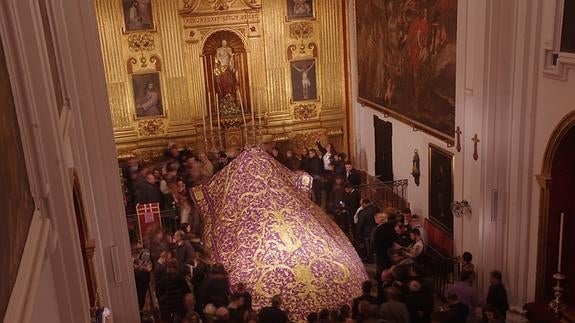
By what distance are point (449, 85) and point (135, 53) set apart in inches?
371

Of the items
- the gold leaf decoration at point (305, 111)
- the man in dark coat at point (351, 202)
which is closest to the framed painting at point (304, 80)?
the gold leaf decoration at point (305, 111)

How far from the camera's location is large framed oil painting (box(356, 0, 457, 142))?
1152 centimetres

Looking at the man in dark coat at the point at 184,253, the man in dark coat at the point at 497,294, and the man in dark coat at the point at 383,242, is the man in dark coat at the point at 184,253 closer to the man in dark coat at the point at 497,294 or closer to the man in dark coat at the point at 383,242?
the man in dark coat at the point at 383,242

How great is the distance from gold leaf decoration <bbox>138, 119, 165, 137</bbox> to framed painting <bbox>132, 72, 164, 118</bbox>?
6.8 inches

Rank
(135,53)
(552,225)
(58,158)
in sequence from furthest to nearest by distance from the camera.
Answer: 1. (135,53)
2. (552,225)
3. (58,158)

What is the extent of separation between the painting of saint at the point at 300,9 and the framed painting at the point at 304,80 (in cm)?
129

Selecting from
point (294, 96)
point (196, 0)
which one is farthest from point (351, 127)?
point (196, 0)

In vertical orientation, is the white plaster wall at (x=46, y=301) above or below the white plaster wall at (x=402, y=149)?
above

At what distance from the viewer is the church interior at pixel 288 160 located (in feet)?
12.9

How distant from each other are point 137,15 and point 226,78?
3.05 meters

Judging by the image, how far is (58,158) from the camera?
3.92 metres

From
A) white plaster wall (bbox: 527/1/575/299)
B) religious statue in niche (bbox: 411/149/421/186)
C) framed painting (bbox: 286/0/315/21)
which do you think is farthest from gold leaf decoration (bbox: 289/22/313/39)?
white plaster wall (bbox: 527/1/575/299)

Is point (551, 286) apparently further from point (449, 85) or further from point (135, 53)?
point (135, 53)

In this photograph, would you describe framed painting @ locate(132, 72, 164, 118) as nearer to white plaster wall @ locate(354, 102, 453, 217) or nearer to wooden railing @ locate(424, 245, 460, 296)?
white plaster wall @ locate(354, 102, 453, 217)
